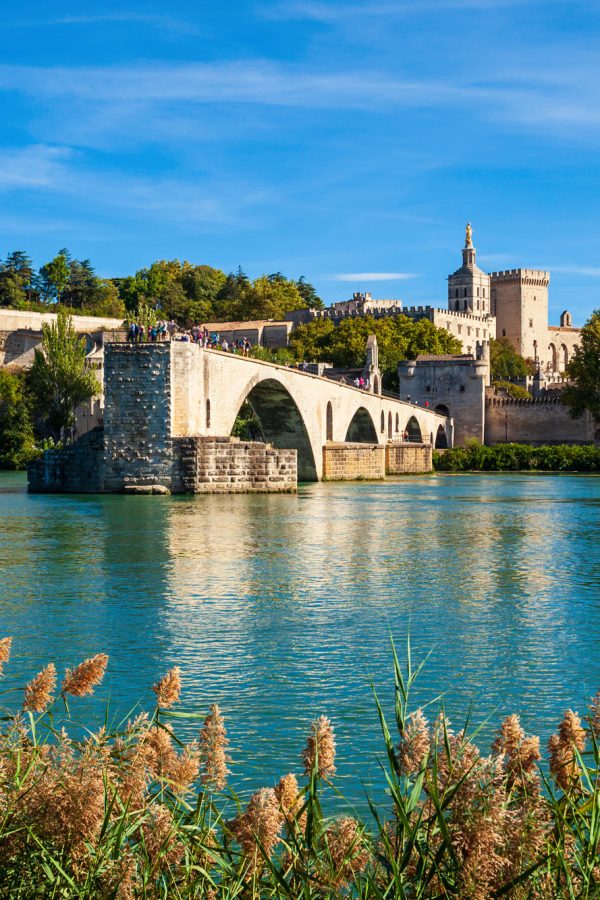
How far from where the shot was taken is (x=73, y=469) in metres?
35.6

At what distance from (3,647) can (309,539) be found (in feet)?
58.8

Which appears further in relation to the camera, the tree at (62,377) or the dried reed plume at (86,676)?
the tree at (62,377)

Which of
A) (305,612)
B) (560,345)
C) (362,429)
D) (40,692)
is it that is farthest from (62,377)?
(560,345)

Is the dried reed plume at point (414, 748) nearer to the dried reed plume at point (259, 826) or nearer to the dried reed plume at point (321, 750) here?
the dried reed plume at point (321, 750)

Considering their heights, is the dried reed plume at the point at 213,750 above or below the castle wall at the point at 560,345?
below

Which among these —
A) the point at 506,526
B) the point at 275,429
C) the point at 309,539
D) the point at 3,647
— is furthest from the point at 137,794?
the point at 275,429

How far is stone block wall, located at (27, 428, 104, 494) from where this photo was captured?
34969 mm

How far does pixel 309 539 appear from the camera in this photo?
2155cm

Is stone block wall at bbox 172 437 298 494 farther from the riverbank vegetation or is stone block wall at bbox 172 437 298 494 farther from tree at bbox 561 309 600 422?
tree at bbox 561 309 600 422

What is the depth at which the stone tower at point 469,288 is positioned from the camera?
125 metres

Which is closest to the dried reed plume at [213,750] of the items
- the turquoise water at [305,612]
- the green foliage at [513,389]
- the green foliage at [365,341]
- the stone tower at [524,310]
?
the turquoise water at [305,612]

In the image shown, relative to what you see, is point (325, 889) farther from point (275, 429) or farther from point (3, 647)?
point (275, 429)

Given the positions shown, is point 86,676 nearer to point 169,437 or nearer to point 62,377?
point 169,437

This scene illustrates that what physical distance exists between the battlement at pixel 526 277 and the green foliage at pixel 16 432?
69.7 metres
